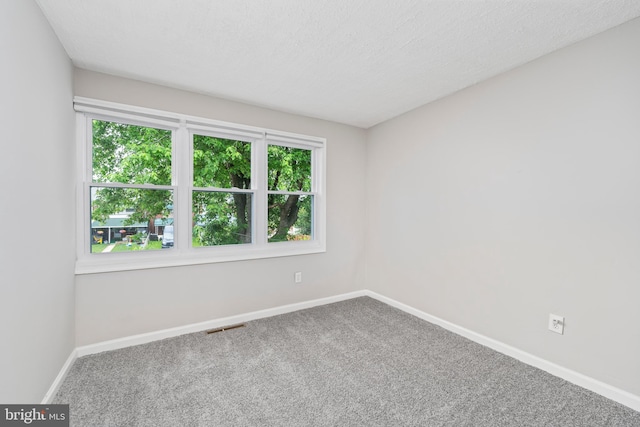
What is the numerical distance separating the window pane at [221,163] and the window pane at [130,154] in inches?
10.5

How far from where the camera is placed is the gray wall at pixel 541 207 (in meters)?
1.73

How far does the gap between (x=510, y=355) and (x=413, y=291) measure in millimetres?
1055

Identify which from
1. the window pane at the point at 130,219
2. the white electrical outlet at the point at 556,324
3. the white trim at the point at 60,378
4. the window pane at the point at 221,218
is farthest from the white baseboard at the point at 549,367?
the white trim at the point at 60,378

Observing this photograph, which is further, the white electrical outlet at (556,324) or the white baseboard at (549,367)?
the white electrical outlet at (556,324)

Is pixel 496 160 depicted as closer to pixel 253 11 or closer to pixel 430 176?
pixel 430 176

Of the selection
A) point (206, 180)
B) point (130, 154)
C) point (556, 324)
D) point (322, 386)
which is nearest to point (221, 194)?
point (206, 180)

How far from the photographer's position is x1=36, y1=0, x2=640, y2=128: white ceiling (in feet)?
5.21

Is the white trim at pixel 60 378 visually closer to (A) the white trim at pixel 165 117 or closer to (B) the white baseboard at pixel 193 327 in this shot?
(B) the white baseboard at pixel 193 327

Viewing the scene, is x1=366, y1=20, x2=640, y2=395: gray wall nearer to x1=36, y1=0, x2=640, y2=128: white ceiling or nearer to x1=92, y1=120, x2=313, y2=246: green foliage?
x1=36, y1=0, x2=640, y2=128: white ceiling

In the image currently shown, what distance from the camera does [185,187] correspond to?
8.84ft

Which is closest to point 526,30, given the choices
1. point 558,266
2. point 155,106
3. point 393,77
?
point 393,77

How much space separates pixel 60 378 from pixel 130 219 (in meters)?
1.24

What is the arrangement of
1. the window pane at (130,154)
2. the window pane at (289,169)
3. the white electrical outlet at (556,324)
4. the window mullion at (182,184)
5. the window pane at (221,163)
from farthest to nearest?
the window pane at (289,169) < the window pane at (221,163) < the window mullion at (182,184) < the window pane at (130,154) < the white electrical outlet at (556,324)

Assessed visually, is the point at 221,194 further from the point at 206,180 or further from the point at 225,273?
the point at 225,273
